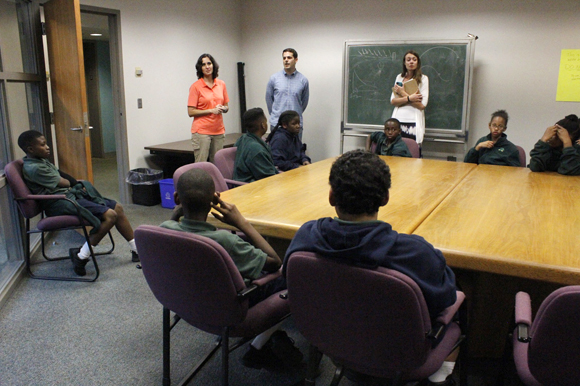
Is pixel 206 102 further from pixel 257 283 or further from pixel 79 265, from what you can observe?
pixel 257 283

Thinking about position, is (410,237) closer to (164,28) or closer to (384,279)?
(384,279)

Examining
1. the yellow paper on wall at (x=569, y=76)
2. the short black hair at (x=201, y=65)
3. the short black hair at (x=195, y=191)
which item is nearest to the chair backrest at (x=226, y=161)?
the short black hair at (x=201, y=65)

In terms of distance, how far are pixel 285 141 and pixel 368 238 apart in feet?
8.73

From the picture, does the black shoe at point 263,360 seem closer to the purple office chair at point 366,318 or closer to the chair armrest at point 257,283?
the chair armrest at point 257,283

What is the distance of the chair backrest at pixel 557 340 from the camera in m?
1.07

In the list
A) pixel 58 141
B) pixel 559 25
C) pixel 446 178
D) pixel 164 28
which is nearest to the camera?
pixel 446 178

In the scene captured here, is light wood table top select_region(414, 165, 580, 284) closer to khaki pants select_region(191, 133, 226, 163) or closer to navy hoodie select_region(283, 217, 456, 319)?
navy hoodie select_region(283, 217, 456, 319)

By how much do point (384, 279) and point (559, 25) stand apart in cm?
484

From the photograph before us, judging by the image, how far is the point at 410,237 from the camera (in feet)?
4.12

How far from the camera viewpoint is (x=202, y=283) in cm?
145

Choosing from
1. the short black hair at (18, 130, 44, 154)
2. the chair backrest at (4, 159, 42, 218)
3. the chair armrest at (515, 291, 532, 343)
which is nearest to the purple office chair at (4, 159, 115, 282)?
the chair backrest at (4, 159, 42, 218)

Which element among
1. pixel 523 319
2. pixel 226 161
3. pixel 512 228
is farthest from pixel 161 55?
pixel 523 319

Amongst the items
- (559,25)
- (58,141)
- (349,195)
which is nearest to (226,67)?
(58,141)

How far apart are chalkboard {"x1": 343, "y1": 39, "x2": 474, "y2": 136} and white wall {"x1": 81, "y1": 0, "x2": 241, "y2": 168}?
70.1 inches
